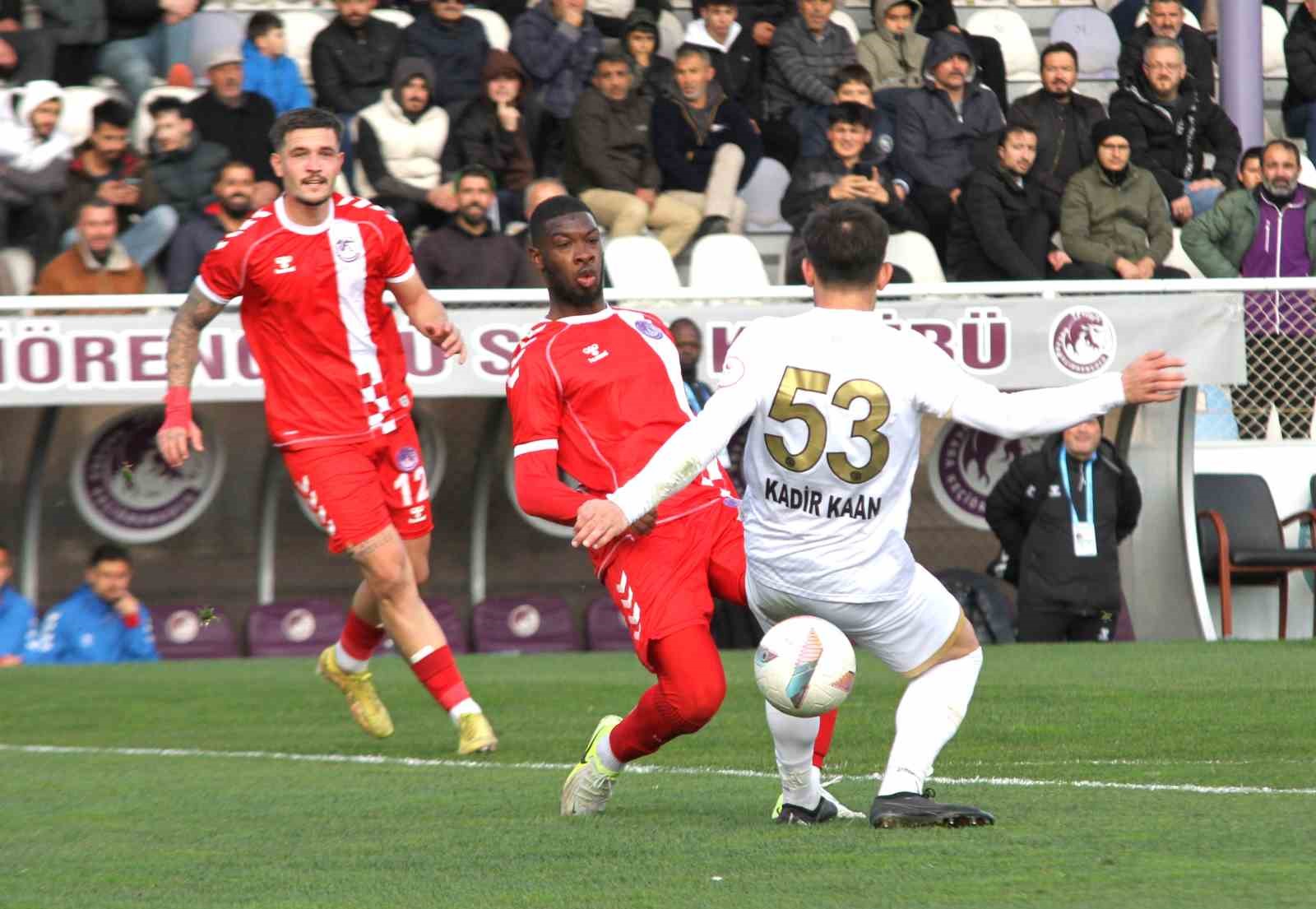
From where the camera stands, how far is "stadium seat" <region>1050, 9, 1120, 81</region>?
702 inches

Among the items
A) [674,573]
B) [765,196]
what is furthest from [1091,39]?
[674,573]

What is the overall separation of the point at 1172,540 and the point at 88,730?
23.3 feet

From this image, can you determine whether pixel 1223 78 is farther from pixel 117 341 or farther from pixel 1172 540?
pixel 117 341

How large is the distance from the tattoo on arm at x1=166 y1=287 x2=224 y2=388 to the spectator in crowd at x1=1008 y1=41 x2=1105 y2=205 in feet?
27.0

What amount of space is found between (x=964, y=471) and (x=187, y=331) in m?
7.24

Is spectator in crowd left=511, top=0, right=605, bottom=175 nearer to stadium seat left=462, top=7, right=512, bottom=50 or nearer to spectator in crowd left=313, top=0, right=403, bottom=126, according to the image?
stadium seat left=462, top=7, right=512, bottom=50

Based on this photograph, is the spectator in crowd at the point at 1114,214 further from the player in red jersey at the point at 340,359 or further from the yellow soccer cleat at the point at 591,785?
the yellow soccer cleat at the point at 591,785

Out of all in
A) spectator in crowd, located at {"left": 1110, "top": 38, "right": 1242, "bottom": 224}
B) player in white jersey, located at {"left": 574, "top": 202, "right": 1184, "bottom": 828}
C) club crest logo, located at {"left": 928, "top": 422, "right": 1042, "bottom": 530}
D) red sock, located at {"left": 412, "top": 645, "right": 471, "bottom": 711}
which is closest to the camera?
player in white jersey, located at {"left": 574, "top": 202, "right": 1184, "bottom": 828}

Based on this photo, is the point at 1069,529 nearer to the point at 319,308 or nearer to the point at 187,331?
the point at 319,308

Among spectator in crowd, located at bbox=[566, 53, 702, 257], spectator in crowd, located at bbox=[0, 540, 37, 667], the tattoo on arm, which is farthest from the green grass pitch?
spectator in crowd, located at bbox=[566, 53, 702, 257]

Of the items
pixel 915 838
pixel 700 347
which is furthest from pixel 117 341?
pixel 915 838

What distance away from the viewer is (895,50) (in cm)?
1653

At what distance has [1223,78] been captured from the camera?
1702 centimetres

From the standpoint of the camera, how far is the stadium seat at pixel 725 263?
1444cm
